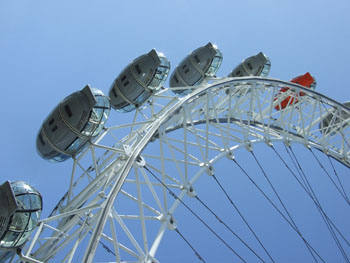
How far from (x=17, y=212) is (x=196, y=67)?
1388cm

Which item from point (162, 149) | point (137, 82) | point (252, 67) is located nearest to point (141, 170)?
point (162, 149)

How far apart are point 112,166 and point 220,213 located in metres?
39.0

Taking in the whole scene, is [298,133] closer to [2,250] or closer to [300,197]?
[2,250]

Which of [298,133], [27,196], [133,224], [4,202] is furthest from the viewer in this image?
[133,224]

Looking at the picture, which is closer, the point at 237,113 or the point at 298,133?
the point at 237,113

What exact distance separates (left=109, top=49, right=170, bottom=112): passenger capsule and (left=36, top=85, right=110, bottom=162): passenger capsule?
3.97 meters

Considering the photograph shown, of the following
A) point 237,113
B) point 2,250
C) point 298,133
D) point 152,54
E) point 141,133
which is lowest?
point 2,250

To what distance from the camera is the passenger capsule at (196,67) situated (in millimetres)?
21188

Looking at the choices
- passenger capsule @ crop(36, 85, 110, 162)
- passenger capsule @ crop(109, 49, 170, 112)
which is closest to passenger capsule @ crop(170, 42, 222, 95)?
passenger capsule @ crop(109, 49, 170, 112)

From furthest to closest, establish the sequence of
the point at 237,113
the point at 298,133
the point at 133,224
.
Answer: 1. the point at 133,224
2. the point at 298,133
3. the point at 237,113

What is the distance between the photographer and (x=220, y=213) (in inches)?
1948

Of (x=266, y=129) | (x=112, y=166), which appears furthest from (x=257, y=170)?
(x=112, y=166)

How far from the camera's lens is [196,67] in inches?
837

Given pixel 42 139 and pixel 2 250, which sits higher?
pixel 42 139
